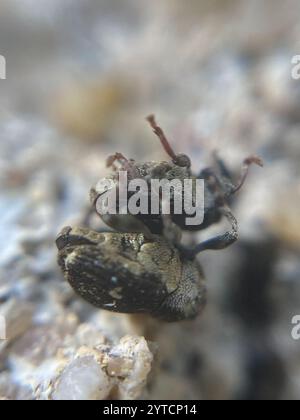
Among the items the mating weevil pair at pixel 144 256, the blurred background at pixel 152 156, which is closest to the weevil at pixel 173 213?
the mating weevil pair at pixel 144 256

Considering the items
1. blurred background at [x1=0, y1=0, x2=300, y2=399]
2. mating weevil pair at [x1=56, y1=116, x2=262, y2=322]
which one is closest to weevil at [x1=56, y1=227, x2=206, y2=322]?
mating weevil pair at [x1=56, y1=116, x2=262, y2=322]

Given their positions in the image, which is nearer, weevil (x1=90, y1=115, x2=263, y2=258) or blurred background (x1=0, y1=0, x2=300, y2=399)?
weevil (x1=90, y1=115, x2=263, y2=258)

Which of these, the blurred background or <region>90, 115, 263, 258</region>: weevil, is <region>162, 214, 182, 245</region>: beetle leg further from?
the blurred background

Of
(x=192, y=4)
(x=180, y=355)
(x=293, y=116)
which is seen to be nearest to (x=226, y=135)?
(x=293, y=116)

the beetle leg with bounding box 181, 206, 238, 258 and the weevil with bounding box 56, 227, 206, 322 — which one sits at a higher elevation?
the beetle leg with bounding box 181, 206, 238, 258

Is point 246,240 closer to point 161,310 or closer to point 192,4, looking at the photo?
point 161,310

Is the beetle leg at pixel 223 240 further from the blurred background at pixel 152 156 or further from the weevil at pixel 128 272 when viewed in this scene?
the blurred background at pixel 152 156
